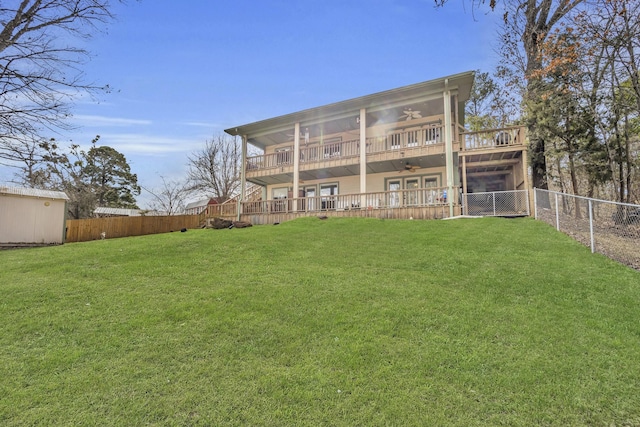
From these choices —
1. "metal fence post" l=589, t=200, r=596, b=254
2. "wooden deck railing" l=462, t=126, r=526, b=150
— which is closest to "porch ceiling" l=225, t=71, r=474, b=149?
"wooden deck railing" l=462, t=126, r=526, b=150

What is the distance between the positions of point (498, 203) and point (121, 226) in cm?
1810

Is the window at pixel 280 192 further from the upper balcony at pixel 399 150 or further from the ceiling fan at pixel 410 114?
the ceiling fan at pixel 410 114

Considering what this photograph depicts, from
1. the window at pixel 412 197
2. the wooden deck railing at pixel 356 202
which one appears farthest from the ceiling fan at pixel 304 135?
the window at pixel 412 197

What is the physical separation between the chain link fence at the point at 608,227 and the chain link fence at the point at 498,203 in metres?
3.47

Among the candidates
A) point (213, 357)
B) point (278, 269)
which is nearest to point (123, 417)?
point (213, 357)

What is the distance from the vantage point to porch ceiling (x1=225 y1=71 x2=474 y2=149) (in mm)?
13738

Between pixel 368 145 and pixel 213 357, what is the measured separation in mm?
13556

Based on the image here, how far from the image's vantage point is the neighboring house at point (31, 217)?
12.5 m

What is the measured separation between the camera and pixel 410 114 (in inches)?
631

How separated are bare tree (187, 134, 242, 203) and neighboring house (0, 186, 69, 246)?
627 inches

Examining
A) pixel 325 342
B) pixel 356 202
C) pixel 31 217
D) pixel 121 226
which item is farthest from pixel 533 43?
pixel 31 217

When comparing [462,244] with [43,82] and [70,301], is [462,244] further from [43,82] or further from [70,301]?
[43,82]

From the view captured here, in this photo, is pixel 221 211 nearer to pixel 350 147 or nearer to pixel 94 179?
pixel 350 147

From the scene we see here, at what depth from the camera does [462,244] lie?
838 cm
